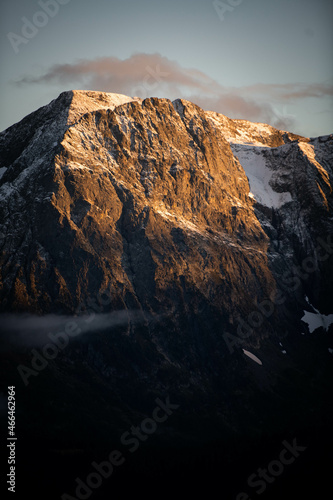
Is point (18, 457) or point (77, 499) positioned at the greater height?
point (18, 457)

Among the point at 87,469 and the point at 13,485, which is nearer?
the point at 13,485

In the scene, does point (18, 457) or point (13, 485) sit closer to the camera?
point (13, 485)

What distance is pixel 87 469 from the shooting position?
19950cm

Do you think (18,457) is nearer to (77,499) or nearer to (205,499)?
(77,499)

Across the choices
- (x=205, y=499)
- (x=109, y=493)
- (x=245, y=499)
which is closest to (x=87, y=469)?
(x=109, y=493)

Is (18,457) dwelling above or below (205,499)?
above

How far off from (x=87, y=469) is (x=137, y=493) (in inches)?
669

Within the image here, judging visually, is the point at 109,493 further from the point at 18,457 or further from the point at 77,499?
the point at 18,457

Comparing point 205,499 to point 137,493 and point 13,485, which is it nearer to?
point 137,493

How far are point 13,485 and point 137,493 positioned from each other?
A: 36.4 meters

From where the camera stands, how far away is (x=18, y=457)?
19875 cm

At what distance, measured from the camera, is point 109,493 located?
638 ft

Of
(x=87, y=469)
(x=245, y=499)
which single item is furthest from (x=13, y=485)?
(x=245, y=499)

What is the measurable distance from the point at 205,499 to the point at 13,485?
57058 mm
